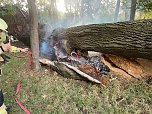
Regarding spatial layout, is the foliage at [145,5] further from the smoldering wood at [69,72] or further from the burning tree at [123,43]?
the smoldering wood at [69,72]

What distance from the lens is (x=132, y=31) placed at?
13.6 ft

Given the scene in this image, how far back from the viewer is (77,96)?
158 inches

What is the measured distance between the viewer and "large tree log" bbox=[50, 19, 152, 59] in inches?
156

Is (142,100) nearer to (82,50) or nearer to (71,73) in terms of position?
(71,73)

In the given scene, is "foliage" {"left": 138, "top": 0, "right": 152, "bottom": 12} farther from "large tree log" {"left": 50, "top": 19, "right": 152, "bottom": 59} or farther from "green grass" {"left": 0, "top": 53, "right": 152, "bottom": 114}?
"green grass" {"left": 0, "top": 53, "right": 152, "bottom": 114}

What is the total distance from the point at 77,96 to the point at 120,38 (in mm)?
1631

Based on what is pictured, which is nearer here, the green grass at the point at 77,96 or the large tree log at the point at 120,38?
the green grass at the point at 77,96

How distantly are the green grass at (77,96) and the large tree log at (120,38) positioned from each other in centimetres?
76

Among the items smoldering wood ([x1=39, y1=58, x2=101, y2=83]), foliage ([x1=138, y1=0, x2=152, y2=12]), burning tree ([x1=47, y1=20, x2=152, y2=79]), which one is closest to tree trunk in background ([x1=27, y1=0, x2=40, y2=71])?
smoldering wood ([x1=39, y1=58, x2=101, y2=83])

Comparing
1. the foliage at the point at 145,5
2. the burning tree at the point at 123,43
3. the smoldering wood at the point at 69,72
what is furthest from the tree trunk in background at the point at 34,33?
the foliage at the point at 145,5

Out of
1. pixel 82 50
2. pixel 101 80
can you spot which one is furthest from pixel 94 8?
pixel 101 80

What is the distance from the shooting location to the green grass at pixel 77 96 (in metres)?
3.69

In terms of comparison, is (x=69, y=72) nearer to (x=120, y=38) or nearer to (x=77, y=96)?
(x=77, y=96)

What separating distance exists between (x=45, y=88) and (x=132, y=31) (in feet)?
7.59
